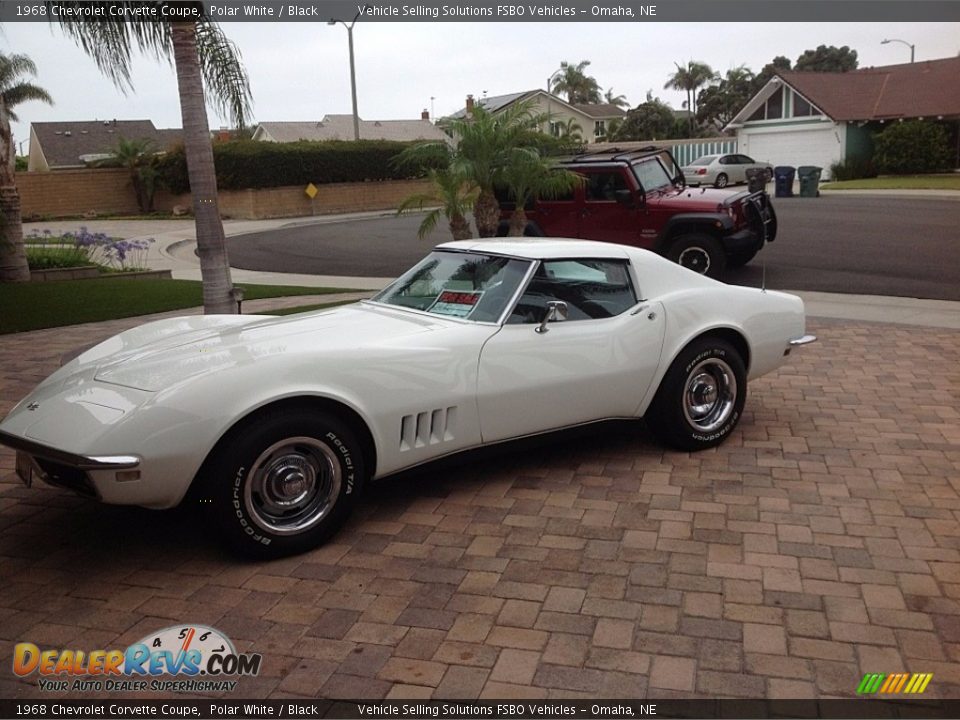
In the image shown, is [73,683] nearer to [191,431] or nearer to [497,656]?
[191,431]

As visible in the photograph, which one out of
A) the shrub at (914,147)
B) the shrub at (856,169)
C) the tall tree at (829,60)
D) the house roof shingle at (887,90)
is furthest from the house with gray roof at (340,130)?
the tall tree at (829,60)

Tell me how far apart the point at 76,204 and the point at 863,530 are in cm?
3838

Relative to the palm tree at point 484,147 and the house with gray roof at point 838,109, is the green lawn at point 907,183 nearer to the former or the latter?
the house with gray roof at point 838,109

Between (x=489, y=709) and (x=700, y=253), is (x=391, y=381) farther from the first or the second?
(x=700, y=253)

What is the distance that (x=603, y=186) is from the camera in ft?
42.5

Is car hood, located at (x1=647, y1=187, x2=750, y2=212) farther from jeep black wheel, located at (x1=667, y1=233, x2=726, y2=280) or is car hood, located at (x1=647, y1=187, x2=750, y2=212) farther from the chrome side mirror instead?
the chrome side mirror

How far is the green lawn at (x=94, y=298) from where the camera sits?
34.1 ft

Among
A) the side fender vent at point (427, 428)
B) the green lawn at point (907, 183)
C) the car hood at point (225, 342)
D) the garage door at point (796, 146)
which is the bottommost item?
the side fender vent at point (427, 428)

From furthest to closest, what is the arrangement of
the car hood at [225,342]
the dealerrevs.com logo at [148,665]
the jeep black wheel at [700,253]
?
the jeep black wheel at [700,253]
the car hood at [225,342]
the dealerrevs.com logo at [148,665]

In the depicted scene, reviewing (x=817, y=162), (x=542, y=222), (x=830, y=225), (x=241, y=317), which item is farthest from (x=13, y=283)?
(x=817, y=162)

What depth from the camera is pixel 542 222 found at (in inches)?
523

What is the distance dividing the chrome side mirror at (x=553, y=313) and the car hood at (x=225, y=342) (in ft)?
1.57

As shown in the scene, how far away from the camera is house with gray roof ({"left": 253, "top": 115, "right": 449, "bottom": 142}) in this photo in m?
58.9

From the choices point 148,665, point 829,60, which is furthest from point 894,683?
point 829,60
